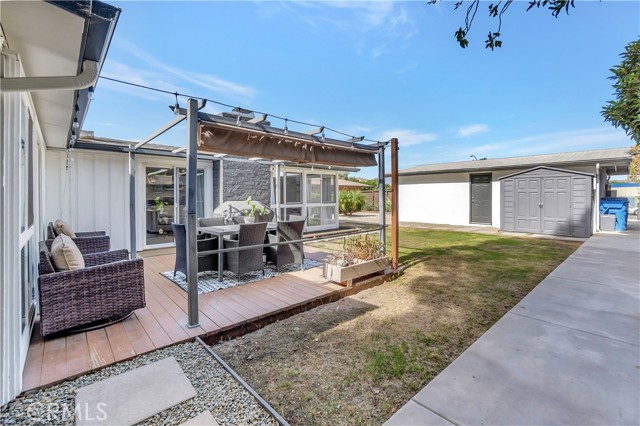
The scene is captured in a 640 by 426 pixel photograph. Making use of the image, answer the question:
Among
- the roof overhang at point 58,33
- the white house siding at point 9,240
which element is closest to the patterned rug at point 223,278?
the white house siding at point 9,240

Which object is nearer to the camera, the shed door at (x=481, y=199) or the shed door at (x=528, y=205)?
the shed door at (x=528, y=205)

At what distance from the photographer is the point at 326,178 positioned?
452 inches

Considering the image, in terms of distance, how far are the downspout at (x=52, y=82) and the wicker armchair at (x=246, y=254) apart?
2.68 meters

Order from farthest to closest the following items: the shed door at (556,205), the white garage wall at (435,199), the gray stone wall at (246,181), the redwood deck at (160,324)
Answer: the white garage wall at (435,199), the shed door at (556,205), the gray stone wall at (246,181), the redwood deck at (160,324)

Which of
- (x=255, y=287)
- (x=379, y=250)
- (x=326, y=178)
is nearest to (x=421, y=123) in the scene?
(x=326, y=178)

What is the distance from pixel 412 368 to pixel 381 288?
2.28m

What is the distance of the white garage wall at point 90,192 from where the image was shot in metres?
6.07

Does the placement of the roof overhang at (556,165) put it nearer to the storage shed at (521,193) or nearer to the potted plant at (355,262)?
the storage shed at (521,193)

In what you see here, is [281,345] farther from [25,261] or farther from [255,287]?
[25,261]

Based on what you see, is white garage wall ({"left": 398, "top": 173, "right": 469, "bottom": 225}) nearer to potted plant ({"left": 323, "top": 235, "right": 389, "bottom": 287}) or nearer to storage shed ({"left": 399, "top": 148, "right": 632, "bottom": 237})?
storage shed ({"left": 399, "top": 148, "right": 632, "bottom": 237})

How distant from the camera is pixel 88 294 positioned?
113 inches

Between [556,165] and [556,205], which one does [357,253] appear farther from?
[556,165]

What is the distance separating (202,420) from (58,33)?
2733 mm

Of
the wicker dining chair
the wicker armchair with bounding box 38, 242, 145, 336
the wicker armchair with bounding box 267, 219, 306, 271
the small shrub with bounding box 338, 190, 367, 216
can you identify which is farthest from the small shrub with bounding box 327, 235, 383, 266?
the small shrub with bounding box 338, 190, 367, 216
